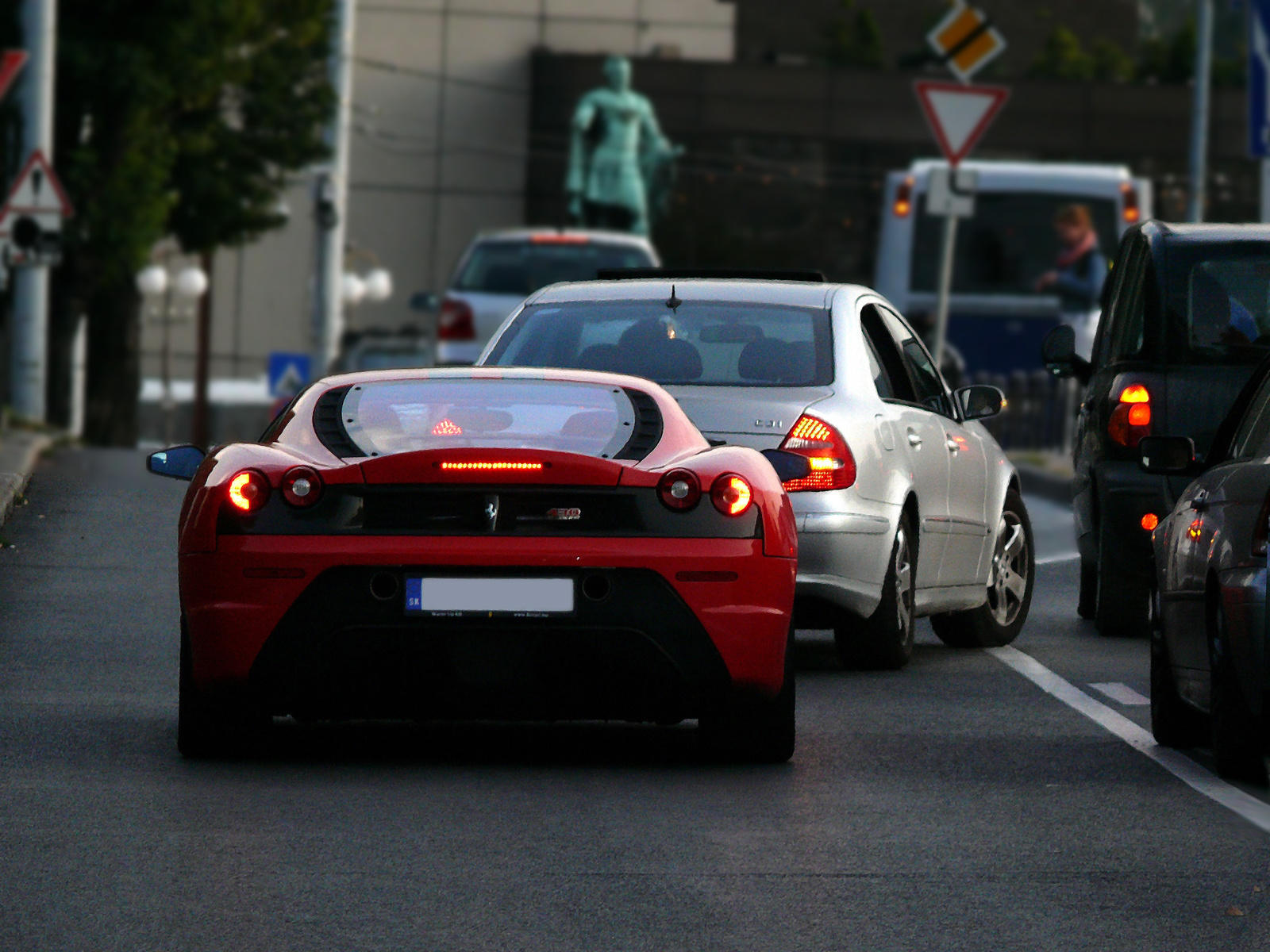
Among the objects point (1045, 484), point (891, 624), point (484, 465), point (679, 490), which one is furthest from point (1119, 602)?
point (1045, 484)

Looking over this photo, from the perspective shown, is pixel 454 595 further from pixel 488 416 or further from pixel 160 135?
pixel 160 135

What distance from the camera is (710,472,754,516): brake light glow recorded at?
28.0 ft

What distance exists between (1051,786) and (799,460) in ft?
8.41

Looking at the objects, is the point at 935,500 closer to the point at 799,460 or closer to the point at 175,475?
the point at 799,460

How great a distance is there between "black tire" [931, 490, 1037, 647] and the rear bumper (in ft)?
13.6

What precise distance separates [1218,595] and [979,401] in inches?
159

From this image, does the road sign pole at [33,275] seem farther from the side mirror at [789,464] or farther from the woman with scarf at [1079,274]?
the side mirror at [789,464]

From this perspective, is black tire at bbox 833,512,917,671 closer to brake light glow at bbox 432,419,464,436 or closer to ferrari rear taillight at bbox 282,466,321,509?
brake light glow at bbox 432,419,464,436

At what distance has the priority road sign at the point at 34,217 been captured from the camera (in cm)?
2922

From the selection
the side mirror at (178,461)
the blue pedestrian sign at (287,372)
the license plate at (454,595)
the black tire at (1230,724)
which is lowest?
the blue pedestrian sign at (287,372)

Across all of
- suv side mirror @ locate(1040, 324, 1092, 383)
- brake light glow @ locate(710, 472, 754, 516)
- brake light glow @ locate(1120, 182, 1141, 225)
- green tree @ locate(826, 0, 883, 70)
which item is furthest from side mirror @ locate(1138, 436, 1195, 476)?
green tree @ locate(826, 0, 883, 70)

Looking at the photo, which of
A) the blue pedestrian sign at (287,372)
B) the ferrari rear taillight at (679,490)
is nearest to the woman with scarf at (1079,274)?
the blue pedestrian sign at (287,372)

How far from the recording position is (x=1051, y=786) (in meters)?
8.48

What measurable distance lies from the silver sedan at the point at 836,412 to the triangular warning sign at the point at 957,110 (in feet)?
36.7
